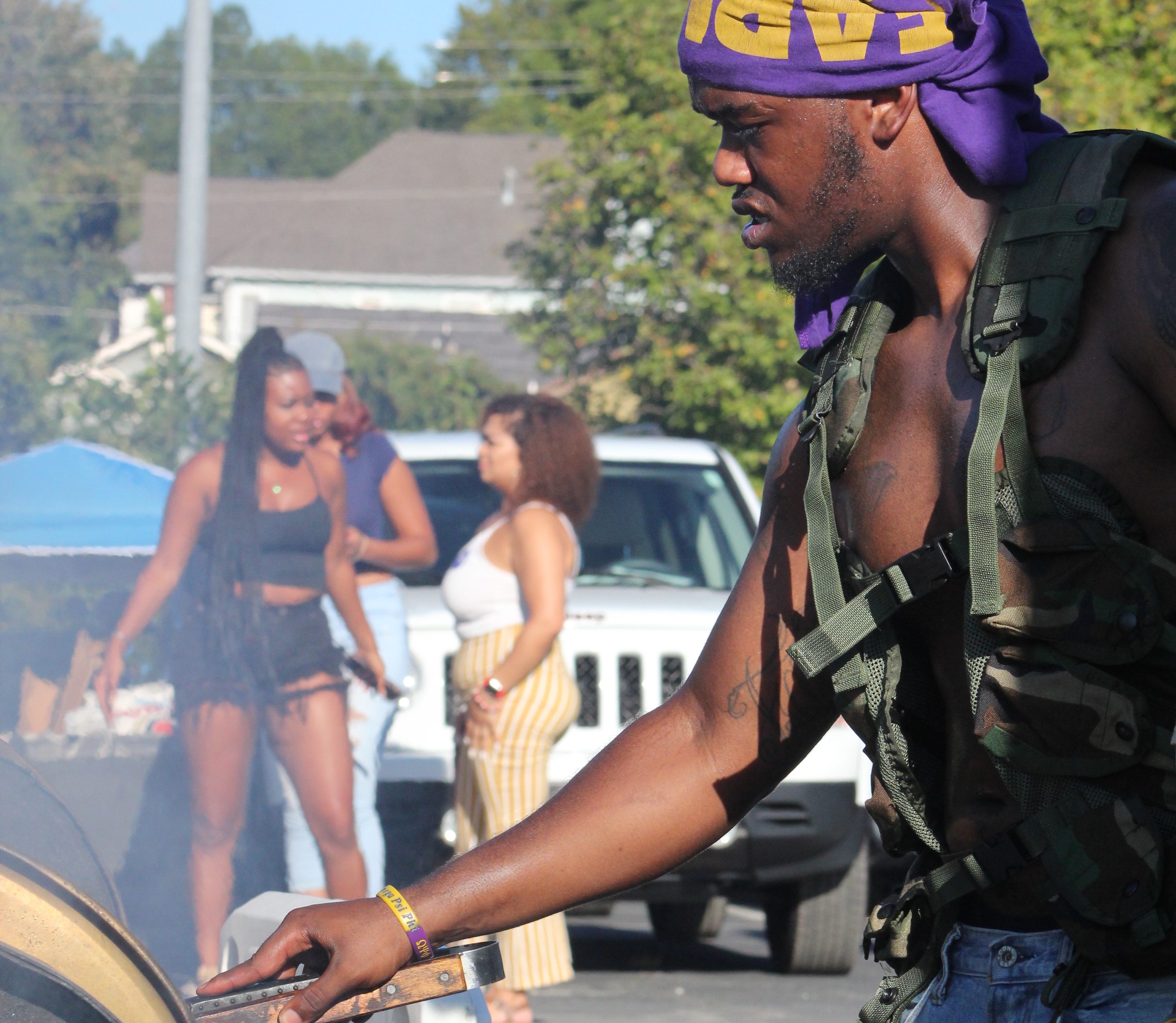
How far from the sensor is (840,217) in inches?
79.5

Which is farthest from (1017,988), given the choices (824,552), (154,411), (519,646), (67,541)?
(154,411)

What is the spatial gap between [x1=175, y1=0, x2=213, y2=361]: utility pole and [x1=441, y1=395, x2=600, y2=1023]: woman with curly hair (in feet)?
16.7

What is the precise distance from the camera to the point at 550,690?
18.7 ft

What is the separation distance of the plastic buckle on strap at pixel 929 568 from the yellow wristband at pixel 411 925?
0.72 meters

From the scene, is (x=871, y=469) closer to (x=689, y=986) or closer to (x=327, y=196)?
(x=689, y=986)

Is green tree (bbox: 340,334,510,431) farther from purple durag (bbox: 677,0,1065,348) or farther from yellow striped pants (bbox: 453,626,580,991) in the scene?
purple durag (bbox: 677,0,1065,348)

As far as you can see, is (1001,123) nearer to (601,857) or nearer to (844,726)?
(601,857)

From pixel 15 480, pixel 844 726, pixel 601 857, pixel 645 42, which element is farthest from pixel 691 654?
pixel 645 42

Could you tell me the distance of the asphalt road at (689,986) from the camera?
5.96 metres

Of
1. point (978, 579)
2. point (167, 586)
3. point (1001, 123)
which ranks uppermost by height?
point (1001, 123)

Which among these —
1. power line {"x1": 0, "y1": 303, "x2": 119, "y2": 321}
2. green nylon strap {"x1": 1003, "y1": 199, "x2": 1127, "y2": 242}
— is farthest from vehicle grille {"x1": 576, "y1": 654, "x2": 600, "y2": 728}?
green nylon strap {"x1": 1003, "y1": 199, "x2": 1127, "y2": 242}

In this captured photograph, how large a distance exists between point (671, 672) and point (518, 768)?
96 centimetres

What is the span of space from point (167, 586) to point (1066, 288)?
174 inches

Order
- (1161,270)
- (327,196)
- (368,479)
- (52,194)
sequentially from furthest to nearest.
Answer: (327,196)
(52,194)
(368,479)
(1161,270)
